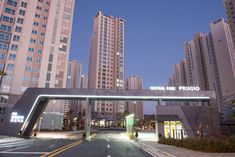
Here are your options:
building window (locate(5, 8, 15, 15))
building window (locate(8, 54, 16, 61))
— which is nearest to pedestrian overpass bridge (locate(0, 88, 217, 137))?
building window (locate(8, 54, 16, 61))

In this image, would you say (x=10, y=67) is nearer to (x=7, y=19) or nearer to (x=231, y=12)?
(x=7, y=19)

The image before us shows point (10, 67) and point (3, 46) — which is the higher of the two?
point (3, 46)

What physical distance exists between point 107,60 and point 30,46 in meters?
98.5

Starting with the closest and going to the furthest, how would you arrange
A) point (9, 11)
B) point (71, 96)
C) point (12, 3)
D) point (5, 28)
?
point (71, 96)
point (5, 28)
point (9, 11)
point (12, 3)

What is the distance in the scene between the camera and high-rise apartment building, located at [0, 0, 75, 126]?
67250 mm

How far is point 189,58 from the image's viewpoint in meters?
140

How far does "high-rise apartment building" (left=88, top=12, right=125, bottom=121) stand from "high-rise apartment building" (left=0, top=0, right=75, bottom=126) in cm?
7926

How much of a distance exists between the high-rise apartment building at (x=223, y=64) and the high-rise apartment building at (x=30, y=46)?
9449cm

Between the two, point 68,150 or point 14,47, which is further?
point 14,47

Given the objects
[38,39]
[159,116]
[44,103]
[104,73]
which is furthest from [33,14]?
[104,73]

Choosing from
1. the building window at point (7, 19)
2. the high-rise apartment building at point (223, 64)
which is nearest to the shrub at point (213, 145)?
the building window at point (7, 19)

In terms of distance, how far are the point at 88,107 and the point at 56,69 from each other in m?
41.2

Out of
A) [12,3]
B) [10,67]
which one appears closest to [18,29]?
[12,3]

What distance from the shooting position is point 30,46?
236ft
